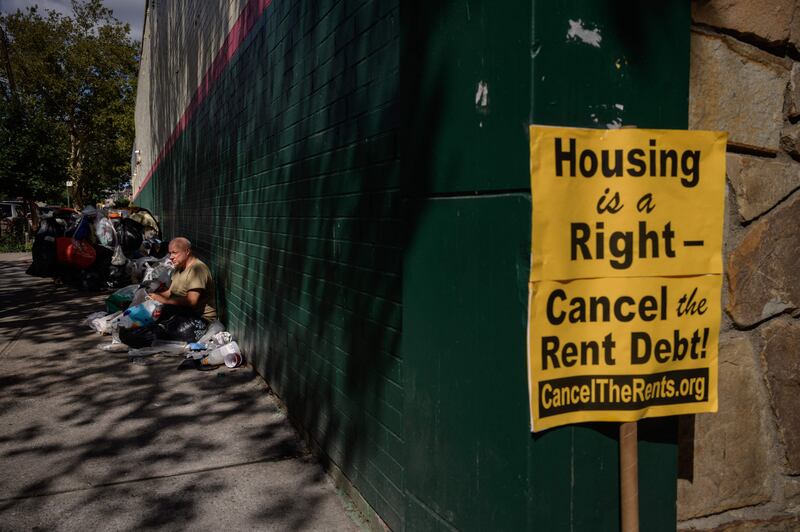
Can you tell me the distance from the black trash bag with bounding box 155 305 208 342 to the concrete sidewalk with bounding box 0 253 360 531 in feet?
0.88

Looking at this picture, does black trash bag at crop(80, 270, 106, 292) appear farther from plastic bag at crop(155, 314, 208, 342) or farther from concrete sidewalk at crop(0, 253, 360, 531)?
plastic bag at crop(155, 314, 208, 342)

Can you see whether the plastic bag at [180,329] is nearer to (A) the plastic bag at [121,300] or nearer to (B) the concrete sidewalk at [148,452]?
(B) the concrete sidewalk at [148,452]

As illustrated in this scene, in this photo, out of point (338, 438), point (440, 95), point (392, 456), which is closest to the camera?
point (440, 95)

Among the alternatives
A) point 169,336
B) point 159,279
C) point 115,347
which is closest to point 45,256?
point 159,279

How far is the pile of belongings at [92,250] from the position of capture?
13281mm

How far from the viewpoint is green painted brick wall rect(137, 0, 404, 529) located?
3.11 meters

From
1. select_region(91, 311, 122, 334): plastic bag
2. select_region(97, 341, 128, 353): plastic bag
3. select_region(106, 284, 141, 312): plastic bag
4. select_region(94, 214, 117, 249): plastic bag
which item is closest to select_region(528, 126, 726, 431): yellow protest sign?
select_region(97, 341, 128, 353): plastic bag

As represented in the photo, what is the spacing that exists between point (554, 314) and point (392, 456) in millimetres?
1328

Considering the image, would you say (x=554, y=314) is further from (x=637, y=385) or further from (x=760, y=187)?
(x=760, y=187)

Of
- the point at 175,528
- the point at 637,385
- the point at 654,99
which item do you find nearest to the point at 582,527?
the point at 637,385

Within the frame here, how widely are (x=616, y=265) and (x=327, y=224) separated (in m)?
2.26

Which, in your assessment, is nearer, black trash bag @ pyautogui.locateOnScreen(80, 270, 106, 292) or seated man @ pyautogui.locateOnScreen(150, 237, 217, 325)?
seated man @ pyautogui.locateOnScreen(150, 237, 217, 325)

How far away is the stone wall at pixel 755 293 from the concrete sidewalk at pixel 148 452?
1866 mm

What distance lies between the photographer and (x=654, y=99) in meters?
2.29
